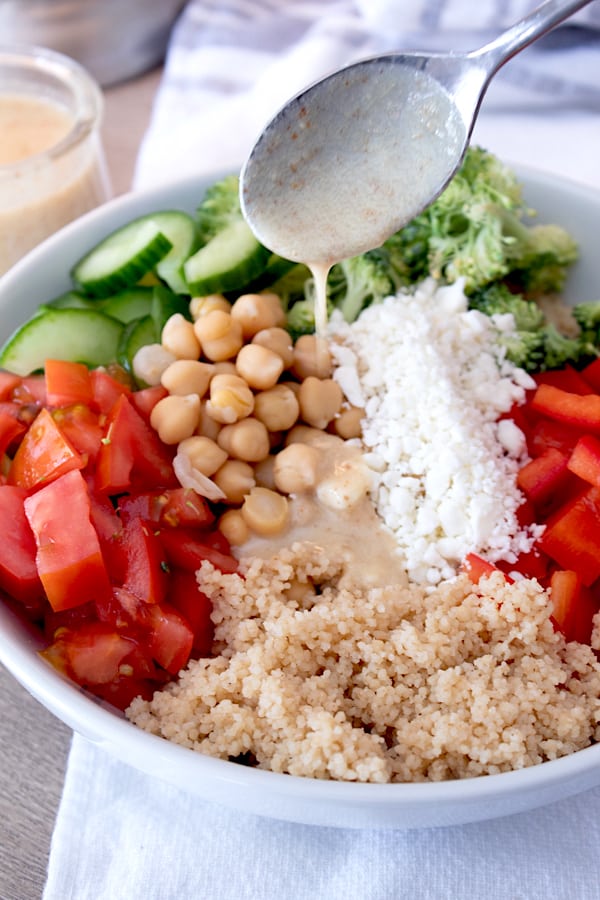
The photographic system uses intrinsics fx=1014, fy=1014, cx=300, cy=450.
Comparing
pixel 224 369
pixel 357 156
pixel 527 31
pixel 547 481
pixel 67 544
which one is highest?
pixel 527 31

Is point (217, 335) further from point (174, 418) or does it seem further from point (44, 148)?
point (44, 148)

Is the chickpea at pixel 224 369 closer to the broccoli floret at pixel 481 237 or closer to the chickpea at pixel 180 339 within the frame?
the chickpea at pixel 180 339

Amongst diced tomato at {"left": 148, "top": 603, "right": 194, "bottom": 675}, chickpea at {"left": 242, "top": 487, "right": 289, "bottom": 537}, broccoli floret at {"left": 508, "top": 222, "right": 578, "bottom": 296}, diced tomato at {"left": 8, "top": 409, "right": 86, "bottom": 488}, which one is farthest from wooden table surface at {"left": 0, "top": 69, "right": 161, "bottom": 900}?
broccoli floret at {"left": 508, "top": 222, "right": 578, "bottom": 296}

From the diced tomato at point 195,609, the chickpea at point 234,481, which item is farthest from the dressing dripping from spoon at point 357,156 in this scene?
the diced tomato at point 195,609

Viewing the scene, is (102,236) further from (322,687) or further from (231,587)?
(322,687)

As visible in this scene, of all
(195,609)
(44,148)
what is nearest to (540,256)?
(195,609)

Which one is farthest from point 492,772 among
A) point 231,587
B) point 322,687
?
point 231,587

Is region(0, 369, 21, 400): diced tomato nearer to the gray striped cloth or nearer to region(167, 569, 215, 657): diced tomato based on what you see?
region(167, 569, 215, 657): diced tomato
